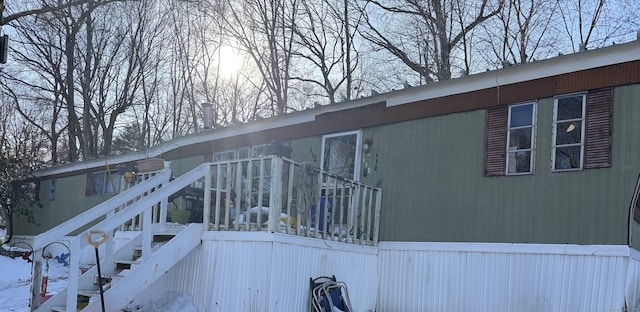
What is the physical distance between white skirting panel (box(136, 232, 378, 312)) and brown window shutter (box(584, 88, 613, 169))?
122 inches

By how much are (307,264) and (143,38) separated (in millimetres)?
23497

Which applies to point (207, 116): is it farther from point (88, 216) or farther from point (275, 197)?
point (275, 197)

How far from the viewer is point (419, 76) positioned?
20.6m

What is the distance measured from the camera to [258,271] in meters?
6.11

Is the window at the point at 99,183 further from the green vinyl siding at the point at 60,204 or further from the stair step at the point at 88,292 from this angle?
the stair step at the point at 88,292

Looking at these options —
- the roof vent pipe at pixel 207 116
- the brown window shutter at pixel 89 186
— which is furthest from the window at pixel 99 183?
the roof vent pipe at pixel 207 116

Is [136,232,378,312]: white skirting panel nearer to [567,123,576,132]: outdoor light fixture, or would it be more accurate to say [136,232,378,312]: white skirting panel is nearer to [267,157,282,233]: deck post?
[267,157,282,233]: deck post

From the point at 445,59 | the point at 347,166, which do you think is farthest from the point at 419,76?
the point at 347,166

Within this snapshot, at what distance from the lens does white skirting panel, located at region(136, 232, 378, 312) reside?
6078mm

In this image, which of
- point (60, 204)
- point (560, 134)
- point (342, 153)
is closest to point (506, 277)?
point (560, 134)

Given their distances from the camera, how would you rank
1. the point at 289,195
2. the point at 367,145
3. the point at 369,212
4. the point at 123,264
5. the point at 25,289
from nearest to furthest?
the point at 289,195, the point at 123,264, the point at 369,212, the point at 367,145, the point at 25,289

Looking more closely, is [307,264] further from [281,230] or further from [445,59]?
[445,59]

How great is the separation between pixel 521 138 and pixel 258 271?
11.6 ft

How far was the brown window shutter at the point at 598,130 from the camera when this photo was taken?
6.09m
